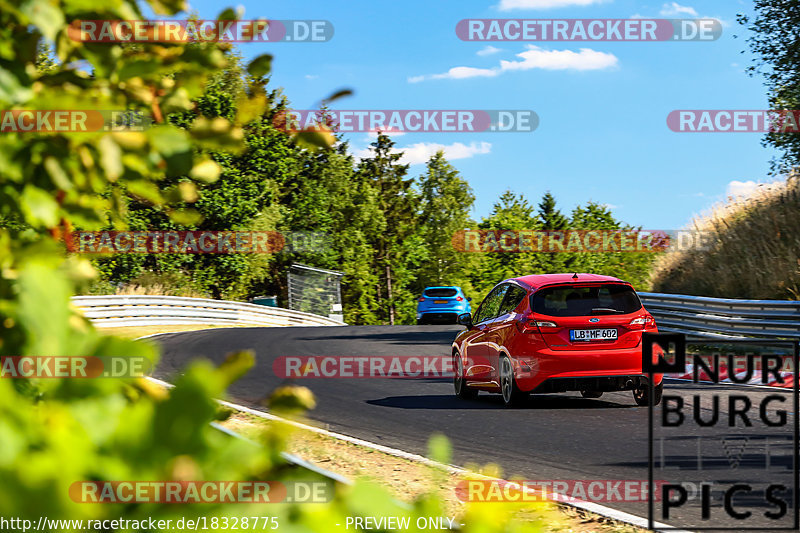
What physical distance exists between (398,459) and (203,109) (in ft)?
116

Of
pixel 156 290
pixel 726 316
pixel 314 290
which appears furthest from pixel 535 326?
pixel 314 290

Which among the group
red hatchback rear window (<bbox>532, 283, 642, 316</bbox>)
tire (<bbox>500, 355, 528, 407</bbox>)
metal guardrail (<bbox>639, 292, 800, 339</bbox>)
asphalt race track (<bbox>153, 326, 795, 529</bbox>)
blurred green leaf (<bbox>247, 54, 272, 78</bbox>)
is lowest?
asphalt race track (<bbox>153, 326, 795, 529</bbox>)

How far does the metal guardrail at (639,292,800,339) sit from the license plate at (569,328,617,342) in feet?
15.0

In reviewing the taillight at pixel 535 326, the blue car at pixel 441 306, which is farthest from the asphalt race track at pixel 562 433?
the blue car at pixel 441 306

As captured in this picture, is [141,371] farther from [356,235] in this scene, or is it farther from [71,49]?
[356,235]

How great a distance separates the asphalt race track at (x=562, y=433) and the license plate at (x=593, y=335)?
3.09ft

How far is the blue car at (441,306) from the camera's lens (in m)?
38.6

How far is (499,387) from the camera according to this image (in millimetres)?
11883

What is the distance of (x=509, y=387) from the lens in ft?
37.8

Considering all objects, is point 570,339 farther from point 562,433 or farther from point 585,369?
point 562,433

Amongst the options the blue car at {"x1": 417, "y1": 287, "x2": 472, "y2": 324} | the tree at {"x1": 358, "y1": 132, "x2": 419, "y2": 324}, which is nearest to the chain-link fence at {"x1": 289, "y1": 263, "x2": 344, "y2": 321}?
the blue car at {"x1": 417, "y1": 287, "x2": 472, "y2": 324}

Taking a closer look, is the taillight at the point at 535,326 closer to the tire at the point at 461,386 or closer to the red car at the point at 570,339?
the red car at the point at 570,339

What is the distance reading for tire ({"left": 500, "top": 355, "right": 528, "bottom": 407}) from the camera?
1139 cm

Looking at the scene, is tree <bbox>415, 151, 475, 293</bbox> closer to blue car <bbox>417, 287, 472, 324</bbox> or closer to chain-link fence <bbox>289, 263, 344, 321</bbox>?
chain-link fence <bbox>289, 263, 344, 321</bbox>
